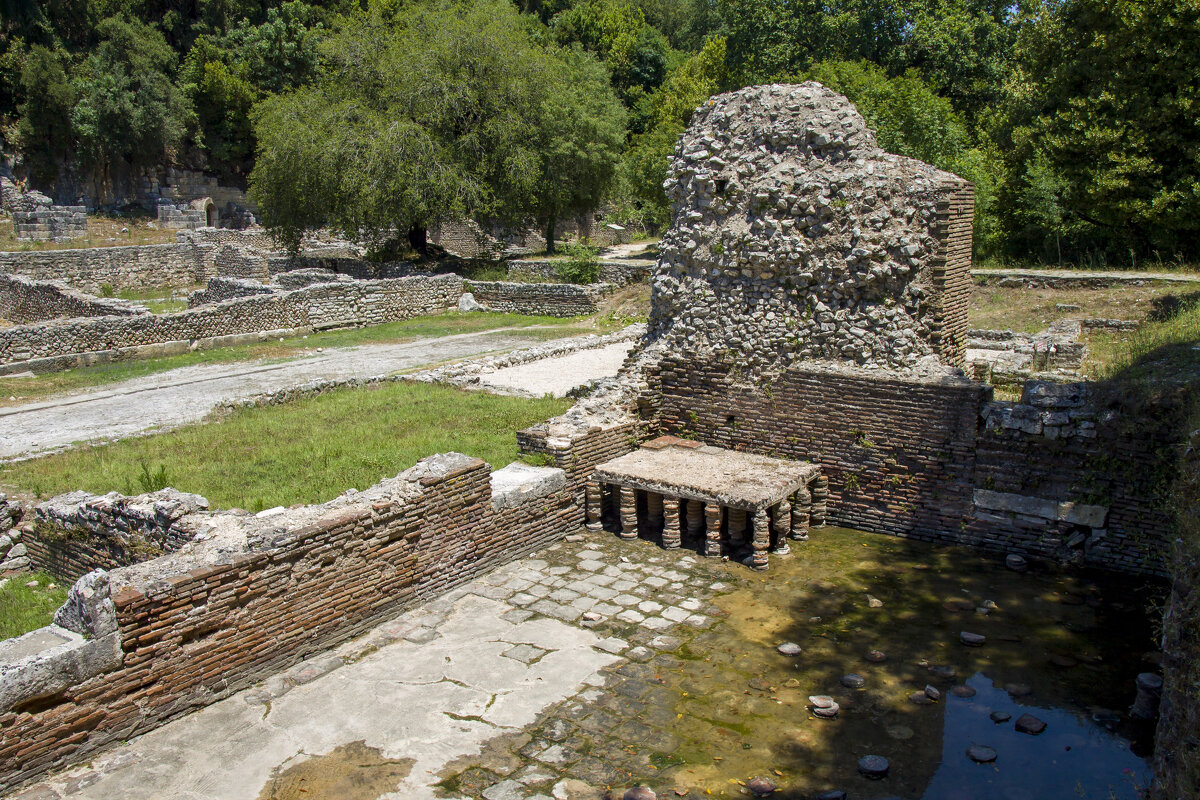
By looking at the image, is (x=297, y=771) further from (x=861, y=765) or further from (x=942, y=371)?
(x=942, y=371)

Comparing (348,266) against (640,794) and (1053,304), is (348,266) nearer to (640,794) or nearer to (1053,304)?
(1053,304)

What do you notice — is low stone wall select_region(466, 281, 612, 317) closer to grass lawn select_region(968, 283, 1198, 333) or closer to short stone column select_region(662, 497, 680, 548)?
grass lawn select_region(968, 283, 1198, 333)

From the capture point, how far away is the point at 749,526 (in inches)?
353

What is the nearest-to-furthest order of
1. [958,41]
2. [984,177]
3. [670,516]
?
[670,516], [984,177], [958,41]

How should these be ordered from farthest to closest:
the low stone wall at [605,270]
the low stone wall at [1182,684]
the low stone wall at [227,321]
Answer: the low stone wall at [605,270] → the low stone wall at [227,321] → the low stone wall at [1182,684]

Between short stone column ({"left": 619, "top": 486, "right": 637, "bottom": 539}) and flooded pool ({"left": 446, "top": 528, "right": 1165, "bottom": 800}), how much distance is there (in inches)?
30.0

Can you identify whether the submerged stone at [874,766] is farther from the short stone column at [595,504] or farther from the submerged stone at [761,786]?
the short stone column at [595,504]

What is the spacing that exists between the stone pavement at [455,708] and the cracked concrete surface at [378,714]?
0.5 inches

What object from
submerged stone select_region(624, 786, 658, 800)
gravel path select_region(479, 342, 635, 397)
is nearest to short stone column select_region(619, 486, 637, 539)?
submerged stone select_region(624, 786, 658, 800)

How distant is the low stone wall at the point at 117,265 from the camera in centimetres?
2603

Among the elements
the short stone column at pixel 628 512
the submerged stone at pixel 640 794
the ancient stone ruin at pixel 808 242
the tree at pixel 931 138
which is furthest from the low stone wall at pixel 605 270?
the submerged stone at pixel 640 794

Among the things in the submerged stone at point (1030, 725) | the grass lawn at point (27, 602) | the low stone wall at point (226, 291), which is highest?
the low stone wall at point (226, 291)

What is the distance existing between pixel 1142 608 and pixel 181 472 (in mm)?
9599

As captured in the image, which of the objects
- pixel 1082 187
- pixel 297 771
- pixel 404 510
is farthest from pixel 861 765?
pixel 1082 187
